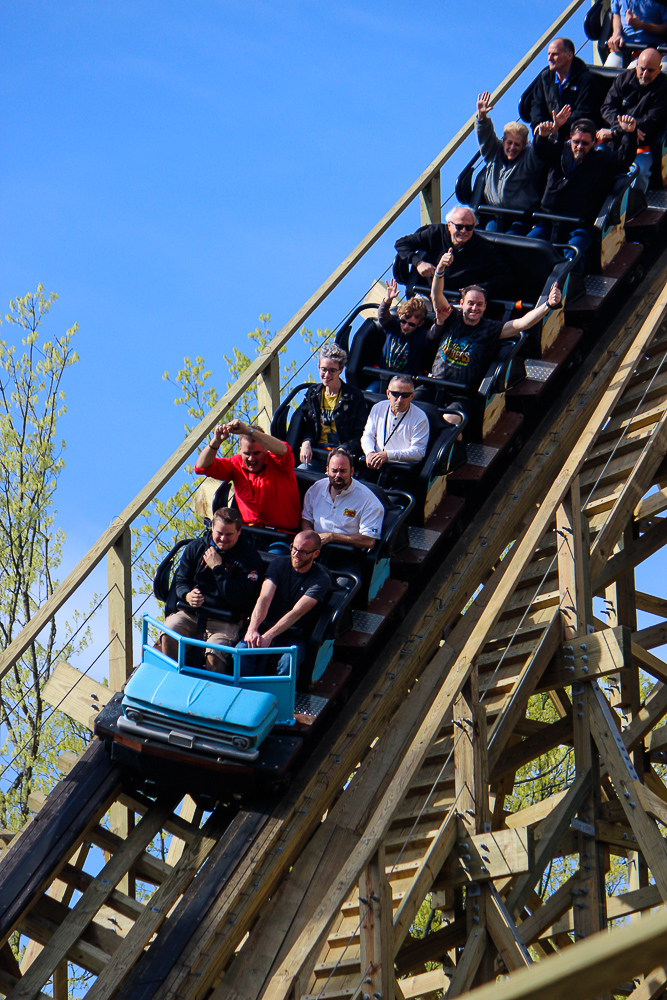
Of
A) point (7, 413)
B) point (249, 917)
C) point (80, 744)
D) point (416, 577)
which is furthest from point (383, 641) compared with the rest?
point (7, 413)

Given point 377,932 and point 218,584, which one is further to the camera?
point 218,584

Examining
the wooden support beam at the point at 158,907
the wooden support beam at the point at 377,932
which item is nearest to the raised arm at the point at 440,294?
the wooden support beam at the point at 158,907

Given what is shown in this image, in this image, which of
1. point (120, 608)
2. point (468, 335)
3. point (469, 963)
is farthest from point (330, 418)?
point (469, 963)

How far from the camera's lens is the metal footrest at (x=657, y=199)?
31.0 ft

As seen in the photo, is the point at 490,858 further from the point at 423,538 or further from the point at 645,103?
the point at 645,103

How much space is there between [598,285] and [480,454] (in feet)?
6.38

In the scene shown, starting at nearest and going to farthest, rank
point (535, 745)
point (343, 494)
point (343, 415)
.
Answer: point (343, 494) → point (535, 745) → point (343, 415)

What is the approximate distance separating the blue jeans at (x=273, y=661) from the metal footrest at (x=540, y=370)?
9.59 ft

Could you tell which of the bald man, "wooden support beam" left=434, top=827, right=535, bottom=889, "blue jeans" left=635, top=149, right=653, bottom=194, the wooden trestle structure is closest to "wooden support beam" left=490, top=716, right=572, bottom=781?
the wooden trestle structure

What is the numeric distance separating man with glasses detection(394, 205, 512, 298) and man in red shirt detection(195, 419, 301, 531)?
2.06 m

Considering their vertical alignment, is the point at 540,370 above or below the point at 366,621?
above

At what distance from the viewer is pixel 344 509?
6.68m

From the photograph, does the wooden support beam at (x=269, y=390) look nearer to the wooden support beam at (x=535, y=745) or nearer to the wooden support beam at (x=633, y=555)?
the wooden support beam at (x=633, y=555)

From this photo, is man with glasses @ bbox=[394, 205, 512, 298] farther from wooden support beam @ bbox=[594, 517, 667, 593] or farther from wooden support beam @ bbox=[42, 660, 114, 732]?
wooden support beam @ bbox=[42, 660, 114, 732]
